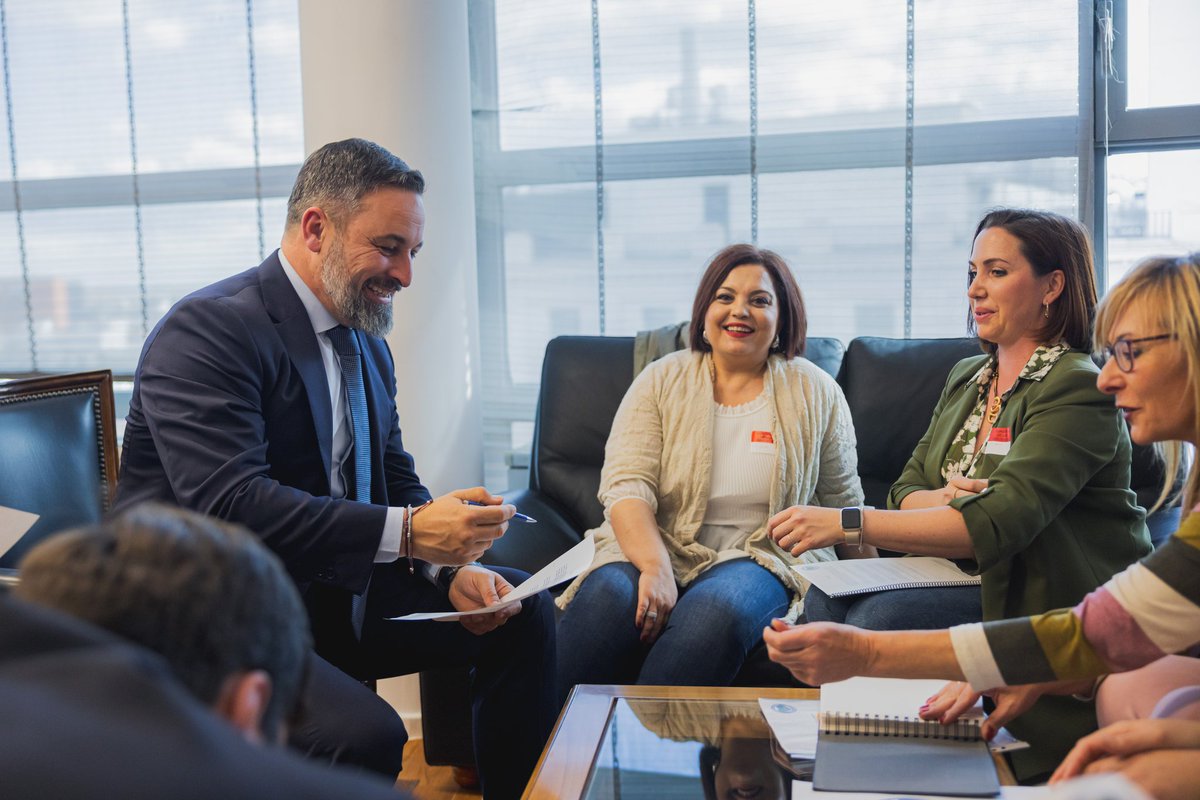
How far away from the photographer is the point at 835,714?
1.50m

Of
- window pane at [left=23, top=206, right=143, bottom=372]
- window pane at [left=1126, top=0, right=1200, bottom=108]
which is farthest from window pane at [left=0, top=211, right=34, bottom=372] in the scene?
window pane at [left=1126, top=0, right=1200, bottom=108]

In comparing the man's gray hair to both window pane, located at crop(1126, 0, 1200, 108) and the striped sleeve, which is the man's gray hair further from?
window pane, located at crop(1126, 0, 1200, 108)

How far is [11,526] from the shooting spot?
5.82 ft

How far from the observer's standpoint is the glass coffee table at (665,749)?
145 cm

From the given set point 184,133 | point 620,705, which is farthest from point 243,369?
point 184,133

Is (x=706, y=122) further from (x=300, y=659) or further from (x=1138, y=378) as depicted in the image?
(x=300, y=659)

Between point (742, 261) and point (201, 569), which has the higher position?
point (742, 261)

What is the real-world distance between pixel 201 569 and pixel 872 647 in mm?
965

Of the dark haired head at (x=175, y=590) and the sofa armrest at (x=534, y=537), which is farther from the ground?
the dark haired head at (x=175, y=590)

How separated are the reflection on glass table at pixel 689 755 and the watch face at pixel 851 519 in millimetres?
444

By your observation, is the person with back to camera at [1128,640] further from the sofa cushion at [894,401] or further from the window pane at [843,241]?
the window pane at [843,241]

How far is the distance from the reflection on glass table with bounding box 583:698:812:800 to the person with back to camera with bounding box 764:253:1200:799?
0.17m

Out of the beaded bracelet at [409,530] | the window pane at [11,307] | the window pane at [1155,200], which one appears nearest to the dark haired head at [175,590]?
the beaded bracelet at [409,530]

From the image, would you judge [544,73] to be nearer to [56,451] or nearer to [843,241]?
[843,241]
